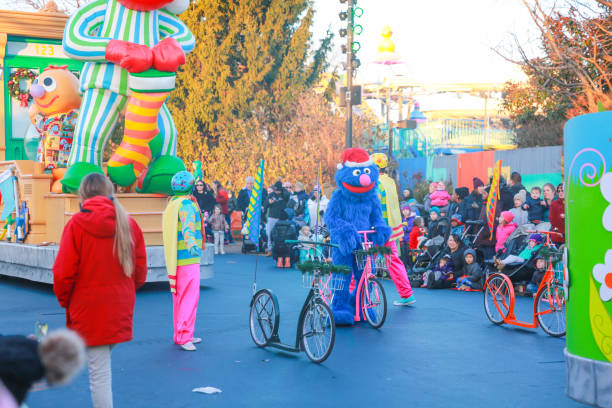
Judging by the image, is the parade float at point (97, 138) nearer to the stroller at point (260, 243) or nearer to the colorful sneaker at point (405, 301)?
the colorful sneaker at point (405, 301)

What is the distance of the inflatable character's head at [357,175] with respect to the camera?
9.46 meters

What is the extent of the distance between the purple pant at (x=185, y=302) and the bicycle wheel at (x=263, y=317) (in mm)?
657

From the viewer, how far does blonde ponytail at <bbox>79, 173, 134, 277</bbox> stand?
4961mm

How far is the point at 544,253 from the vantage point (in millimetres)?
8320

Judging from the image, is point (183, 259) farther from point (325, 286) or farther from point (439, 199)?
point (439, 199)

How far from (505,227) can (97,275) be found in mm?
9276

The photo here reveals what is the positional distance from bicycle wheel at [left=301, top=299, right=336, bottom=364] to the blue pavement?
4.8 inches

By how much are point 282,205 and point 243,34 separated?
15868 mm

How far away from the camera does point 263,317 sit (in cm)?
817

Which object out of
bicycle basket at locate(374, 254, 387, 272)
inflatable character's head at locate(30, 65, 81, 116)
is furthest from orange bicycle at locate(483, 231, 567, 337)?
inflatable character's head at locate(30, 65, 81, 116)

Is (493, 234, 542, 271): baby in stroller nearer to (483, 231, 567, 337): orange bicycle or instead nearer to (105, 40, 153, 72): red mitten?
(483, 231, 567, 337): orange bicycle

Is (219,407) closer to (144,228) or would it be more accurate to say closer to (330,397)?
(330,397)

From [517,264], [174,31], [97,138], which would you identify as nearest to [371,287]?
[517,264]

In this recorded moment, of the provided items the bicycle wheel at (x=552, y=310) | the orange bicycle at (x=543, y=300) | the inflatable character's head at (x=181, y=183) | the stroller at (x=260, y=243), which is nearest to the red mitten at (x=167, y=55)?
the inflatable character's head at (x=181, y=183)
